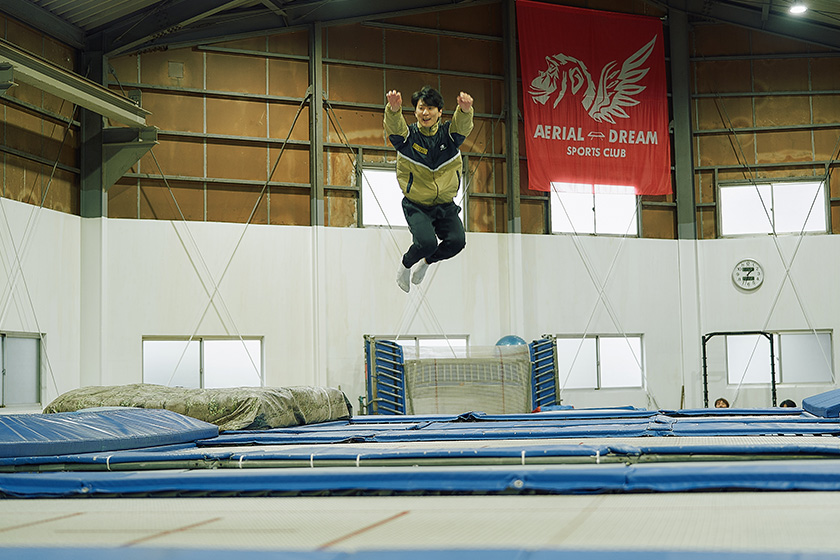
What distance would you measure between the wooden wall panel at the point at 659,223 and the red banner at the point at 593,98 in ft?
1.77

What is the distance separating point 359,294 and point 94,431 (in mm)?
8616

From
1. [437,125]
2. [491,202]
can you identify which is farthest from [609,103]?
[437,125]

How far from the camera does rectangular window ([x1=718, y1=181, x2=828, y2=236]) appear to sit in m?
14.2

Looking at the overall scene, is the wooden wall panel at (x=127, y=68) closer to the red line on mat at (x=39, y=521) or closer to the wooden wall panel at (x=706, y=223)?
the wooden wall panel at (x=706, y=223)

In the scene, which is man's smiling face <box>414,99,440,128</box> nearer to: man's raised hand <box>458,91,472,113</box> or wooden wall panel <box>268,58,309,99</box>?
man's raised hand <box>458,91,472,113</box>

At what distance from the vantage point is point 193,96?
1277 centimetres

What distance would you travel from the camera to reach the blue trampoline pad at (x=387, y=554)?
6.17 ft

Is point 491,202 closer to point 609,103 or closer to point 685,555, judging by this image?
point 609,103

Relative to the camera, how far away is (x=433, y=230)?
655 centimetres

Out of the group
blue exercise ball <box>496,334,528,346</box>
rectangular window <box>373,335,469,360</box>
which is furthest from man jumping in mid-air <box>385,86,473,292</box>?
blue exercise ball <box>496,334,528,346</box>

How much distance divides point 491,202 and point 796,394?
584 centimetres

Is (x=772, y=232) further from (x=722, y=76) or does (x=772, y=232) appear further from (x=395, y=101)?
(x=395, y=101)

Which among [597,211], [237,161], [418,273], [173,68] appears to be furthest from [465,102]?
[597,211]

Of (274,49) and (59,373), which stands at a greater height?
(274,49)
